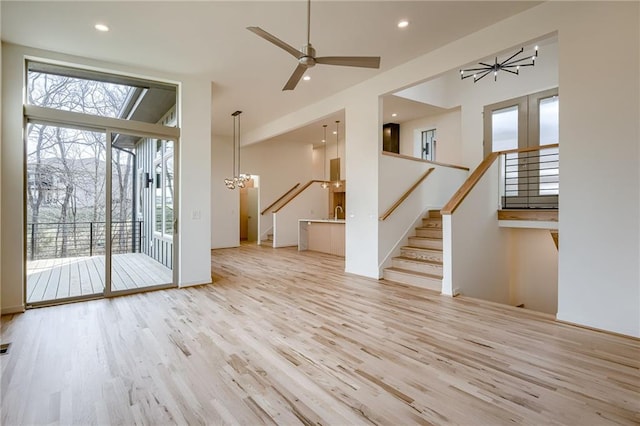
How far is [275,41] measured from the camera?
2.66m

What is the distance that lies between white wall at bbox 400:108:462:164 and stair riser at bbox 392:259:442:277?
12.8 feet

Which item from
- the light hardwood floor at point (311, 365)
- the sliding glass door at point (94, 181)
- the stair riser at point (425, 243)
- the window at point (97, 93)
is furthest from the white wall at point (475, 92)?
the sliding glass door at point (94, 181)

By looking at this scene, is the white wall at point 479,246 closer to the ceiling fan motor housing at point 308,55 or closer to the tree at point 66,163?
the ceiling fan motor housing at point 308,55

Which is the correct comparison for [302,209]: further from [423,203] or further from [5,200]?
[5,200]

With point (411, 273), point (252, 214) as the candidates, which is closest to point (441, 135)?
point (411, 273)

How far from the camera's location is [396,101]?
7.27m

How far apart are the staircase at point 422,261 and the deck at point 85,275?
12.7 ft

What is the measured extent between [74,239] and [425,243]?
5.64m

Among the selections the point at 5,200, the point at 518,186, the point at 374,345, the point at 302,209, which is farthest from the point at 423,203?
the point at 5,200

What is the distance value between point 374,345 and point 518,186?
5739mm

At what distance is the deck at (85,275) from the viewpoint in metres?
4.27

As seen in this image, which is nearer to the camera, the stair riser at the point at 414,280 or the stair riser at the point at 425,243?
the stair riser at the point at 414,280

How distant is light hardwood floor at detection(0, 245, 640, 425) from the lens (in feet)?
6.36

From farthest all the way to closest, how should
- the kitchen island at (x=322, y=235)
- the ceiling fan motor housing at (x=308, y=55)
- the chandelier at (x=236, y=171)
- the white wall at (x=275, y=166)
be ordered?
the white wall at (x=275, y=166) → the kitchen island at (x=322, y=235) → the chandelier at (x=236, y=171) → the ceiling fan motor housing at (x=308, y=55)
